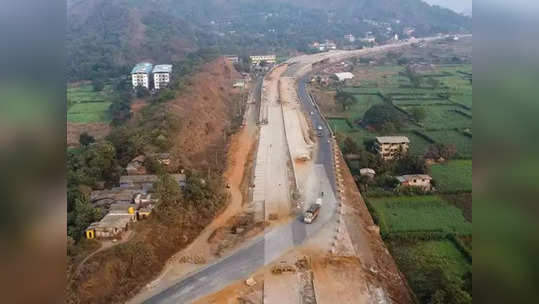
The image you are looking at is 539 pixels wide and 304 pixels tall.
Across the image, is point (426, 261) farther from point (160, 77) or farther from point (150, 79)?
point (150, 79)

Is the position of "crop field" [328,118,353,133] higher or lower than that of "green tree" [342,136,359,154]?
higher

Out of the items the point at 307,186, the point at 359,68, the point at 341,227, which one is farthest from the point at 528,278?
the point at 359,68

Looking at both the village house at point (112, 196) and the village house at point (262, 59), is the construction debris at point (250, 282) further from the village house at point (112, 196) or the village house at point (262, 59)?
the village house at point (262, 59)

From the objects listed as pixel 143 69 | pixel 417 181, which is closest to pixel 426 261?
pixel 417 181

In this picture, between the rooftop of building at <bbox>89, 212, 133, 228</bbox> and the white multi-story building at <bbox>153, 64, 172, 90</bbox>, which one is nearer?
the rooftop of building at <bbox>89, 212, 133, 228</bbox>

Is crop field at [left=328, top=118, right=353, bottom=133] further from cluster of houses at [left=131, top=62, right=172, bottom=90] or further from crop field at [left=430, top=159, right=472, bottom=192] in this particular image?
cluster of houses at [left=131, top=62, right=172, bottom=90]

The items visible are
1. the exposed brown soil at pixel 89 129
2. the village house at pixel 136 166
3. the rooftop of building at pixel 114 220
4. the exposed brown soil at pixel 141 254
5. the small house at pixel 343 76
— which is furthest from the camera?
the small house at pixel 343 76

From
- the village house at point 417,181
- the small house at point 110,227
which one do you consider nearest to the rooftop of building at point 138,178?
the small house at point 110,227


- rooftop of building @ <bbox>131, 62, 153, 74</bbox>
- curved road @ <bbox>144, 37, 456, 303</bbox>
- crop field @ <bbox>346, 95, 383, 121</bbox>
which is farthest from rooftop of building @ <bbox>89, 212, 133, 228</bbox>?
rooftop of building @ <bbox>131, 62, 153, 74</bbox>
